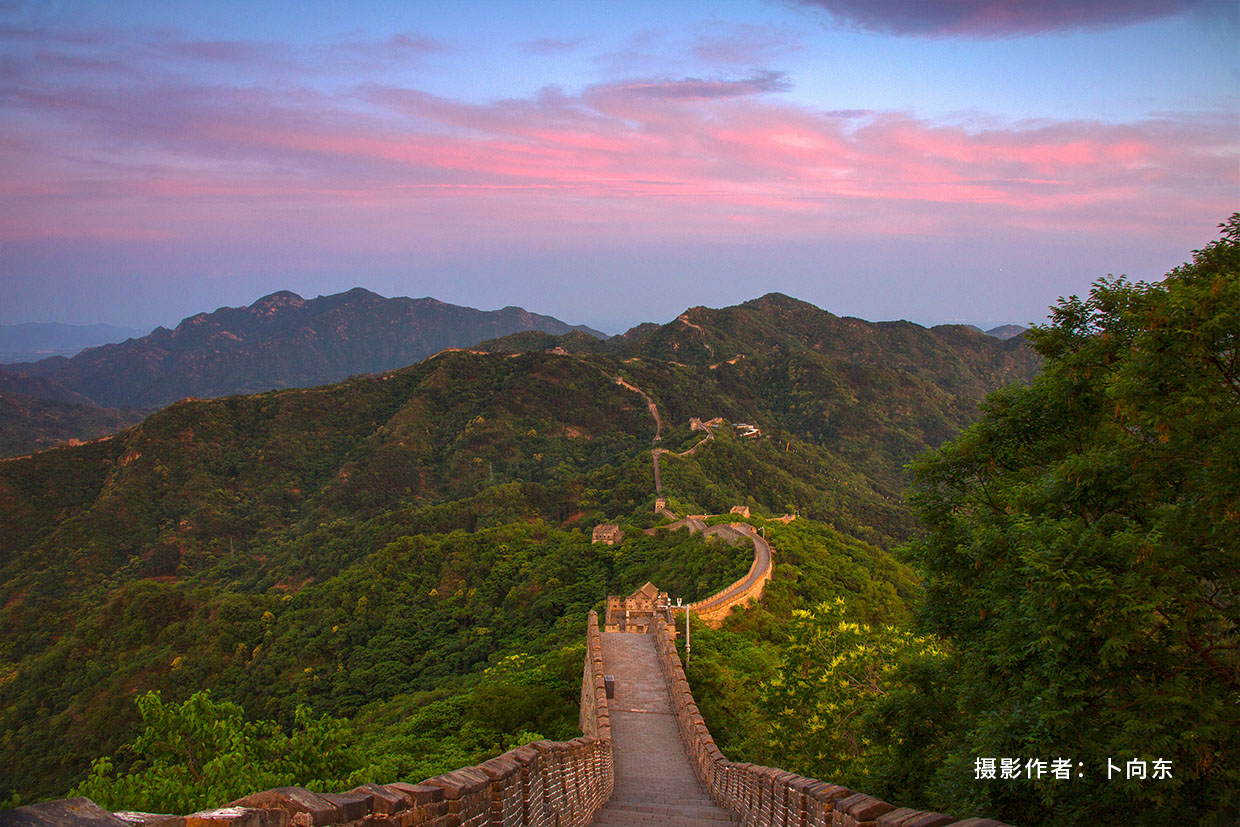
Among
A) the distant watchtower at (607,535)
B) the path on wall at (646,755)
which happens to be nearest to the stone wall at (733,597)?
the path on wall at (646,755)

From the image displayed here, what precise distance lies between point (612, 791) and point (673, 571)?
28465 mm

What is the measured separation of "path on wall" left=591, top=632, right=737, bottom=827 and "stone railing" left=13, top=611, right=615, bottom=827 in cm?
108

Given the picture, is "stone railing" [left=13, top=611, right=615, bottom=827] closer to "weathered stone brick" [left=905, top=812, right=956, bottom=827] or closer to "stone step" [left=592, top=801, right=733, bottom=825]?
"stone step" [left=592, top=801, right=733, bottom=825]

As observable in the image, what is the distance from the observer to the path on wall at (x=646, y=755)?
11440 mm

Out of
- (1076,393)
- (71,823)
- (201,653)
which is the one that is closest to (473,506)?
(201,653)

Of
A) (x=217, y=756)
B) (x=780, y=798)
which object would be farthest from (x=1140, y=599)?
(x=217, y=756)

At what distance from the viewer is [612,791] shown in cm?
1381

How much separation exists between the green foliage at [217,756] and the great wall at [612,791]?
5521 millimetres

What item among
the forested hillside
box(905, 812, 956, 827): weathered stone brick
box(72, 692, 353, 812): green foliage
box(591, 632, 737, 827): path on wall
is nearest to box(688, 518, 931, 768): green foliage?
box(591, 632, 737, 827): path on wall

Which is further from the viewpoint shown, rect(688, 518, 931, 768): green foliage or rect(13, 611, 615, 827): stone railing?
rect(688, 518, 931, 768): green foliage

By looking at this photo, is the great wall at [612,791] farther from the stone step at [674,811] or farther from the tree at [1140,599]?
the tree at [1140,599]

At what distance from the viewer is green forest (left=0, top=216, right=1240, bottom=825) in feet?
23.9

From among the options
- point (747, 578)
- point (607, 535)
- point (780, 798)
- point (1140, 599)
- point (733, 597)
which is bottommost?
point (607, 535)

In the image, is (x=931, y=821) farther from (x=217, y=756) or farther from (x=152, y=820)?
(x=217, y=756)
